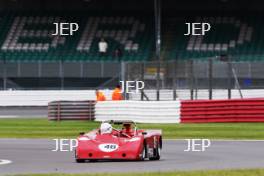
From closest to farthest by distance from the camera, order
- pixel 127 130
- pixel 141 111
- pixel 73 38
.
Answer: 1. pixel 127 130
2. pixel 141 111
3. pixel 73 38

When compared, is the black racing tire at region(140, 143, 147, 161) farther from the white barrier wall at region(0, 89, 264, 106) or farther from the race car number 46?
the white barrier wall at region(0, 89, 264, 106)

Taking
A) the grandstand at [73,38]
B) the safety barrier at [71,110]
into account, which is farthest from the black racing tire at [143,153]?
the grandstand at [73,38]

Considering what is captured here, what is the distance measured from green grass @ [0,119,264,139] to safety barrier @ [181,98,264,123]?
25cm

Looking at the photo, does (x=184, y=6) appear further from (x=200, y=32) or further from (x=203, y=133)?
(x=203, y=133)

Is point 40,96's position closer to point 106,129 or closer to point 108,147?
point 106,129

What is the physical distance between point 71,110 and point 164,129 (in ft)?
19.7

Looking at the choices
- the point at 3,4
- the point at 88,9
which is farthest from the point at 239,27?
the point at 3,4

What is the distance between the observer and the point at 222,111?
2848 centimetres

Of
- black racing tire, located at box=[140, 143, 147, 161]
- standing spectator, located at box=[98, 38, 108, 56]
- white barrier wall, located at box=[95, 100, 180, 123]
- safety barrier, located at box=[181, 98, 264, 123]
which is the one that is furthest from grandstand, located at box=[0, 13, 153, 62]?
black racing tire, located at box=[140, 143, 147, 161]

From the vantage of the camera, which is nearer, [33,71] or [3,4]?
[33,71]

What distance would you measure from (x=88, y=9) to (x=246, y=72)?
80.5 ft

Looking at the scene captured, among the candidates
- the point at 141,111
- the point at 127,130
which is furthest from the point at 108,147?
the point at 141,111

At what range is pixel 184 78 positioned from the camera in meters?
30.7

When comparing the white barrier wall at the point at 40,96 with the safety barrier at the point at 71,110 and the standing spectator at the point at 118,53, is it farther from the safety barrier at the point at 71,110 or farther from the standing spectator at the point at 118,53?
the safety barrier at the point at 71,110
